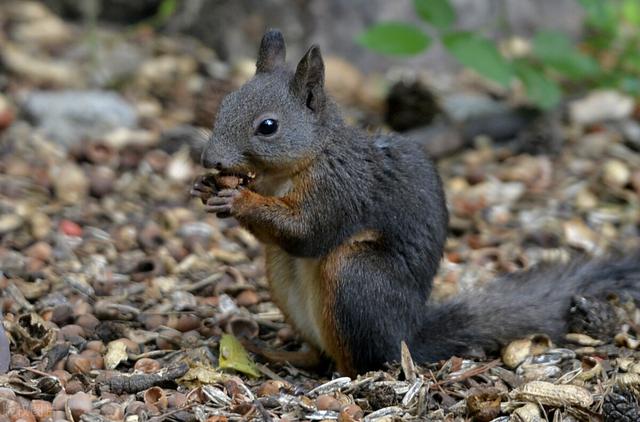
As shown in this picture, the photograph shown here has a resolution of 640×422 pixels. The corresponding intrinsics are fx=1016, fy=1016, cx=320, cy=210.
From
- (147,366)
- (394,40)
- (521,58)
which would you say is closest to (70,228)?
(147,366)

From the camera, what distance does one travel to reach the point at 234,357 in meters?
3.88

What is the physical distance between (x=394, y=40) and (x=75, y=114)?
2.05 meters

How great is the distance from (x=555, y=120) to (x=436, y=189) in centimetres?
292

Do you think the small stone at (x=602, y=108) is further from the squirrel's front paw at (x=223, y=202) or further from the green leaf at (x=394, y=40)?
the squirrel's front paw at (x=223, y=202)

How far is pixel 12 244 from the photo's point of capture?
15.9 ft

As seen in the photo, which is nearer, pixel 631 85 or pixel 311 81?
pixel 311 81

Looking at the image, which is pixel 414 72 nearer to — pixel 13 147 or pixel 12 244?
pixel 13 147

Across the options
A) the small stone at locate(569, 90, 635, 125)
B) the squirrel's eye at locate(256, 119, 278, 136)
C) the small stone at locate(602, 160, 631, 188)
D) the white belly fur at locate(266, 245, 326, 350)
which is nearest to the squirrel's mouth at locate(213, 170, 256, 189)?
the squirrel's eye at locate(256, 119, 278, 136)

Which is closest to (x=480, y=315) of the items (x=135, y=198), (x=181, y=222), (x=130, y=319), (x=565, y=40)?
(x=130, y=319)

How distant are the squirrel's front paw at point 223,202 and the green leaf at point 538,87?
2.94m

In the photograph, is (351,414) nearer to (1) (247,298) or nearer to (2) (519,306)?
(2) (519,306)

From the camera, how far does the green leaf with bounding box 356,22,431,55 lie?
581cm

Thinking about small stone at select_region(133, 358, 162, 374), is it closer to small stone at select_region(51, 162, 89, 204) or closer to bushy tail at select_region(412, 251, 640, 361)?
bushy tail at select_region(412, 251, 640, 361)

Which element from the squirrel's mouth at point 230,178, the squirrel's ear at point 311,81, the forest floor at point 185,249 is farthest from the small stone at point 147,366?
the squirrel's ear at point 311,81
